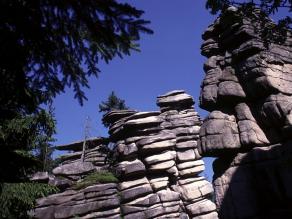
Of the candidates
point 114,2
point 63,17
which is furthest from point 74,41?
point 114,2

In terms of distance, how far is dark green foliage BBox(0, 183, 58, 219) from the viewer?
11.8 m

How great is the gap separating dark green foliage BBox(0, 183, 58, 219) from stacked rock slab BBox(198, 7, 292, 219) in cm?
1277

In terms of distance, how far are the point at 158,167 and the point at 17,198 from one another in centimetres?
1938

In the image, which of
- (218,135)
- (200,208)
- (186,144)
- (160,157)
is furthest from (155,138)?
(218,135)

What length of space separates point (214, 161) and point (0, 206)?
52.5 feet

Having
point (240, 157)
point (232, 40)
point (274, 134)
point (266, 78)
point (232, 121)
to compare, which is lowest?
point (240, 157)

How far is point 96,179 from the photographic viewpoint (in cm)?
2948

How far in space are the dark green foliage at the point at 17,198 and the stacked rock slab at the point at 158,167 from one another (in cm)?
1571

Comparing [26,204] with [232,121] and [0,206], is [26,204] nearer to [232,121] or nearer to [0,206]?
[0,206]

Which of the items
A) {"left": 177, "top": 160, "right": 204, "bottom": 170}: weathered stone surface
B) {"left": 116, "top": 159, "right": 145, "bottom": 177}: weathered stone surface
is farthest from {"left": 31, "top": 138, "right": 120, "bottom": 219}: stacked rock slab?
{"left": 177, "top": 160, "right": 204, "bottom": 170}: weathered stone surface

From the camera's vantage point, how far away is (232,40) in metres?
24.9

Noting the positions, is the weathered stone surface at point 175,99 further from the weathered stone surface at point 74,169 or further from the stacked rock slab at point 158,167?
the weathered stone surface at point 74,169

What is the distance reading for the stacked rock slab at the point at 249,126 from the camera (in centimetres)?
1934

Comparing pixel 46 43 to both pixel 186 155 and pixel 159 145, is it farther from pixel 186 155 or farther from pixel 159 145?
pixel 186 155
